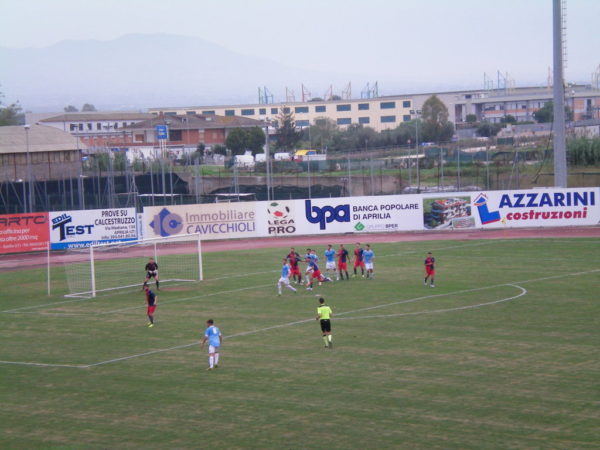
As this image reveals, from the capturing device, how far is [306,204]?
54562 mm

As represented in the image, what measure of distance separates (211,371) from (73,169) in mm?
63321

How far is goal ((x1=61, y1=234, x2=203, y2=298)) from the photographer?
1505 inches

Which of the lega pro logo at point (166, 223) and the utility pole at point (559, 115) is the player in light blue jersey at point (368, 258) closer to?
the lega pro logo at point (166, 223)

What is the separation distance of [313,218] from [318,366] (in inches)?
1316

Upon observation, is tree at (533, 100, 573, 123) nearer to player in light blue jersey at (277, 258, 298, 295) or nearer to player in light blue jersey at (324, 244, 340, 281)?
player in light blue jersey at (324, 244, 340, 281)

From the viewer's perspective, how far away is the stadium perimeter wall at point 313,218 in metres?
52.1

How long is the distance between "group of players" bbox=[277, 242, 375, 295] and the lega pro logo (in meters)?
17.3

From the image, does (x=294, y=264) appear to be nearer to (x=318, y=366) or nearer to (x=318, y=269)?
(x=318, y=269)

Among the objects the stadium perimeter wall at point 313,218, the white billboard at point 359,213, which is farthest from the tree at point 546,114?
the white billboard at point 359,213

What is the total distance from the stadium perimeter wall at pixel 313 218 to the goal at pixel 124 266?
155 centimetres

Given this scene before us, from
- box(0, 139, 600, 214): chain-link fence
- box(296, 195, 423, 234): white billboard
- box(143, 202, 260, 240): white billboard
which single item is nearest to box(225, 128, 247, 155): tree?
box(0, 139, 600, 214): chain-link fence

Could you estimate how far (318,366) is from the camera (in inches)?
838

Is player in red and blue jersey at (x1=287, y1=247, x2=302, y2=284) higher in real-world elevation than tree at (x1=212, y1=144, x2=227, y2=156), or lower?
lower

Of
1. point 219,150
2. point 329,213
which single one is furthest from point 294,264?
point 219,150
